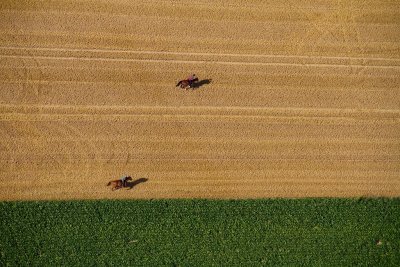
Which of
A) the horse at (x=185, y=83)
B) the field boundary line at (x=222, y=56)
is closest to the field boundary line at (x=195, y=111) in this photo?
the horse at (x=185, y=83)

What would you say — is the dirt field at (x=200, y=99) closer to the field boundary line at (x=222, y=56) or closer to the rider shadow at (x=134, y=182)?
the field boundary line at (x=222, y=56)

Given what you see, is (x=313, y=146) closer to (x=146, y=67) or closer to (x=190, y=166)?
(x=190, y=166)

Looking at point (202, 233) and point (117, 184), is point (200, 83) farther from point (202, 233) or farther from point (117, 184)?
point (202, 233)

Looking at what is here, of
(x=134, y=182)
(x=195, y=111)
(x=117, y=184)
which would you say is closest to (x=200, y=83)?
(x=195, y=111)

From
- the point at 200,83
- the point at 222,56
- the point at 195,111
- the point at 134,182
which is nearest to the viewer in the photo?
the point at 134,182

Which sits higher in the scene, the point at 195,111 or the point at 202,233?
the point at 195,111

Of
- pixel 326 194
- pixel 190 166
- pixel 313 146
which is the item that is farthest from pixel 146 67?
pixel 326 194
